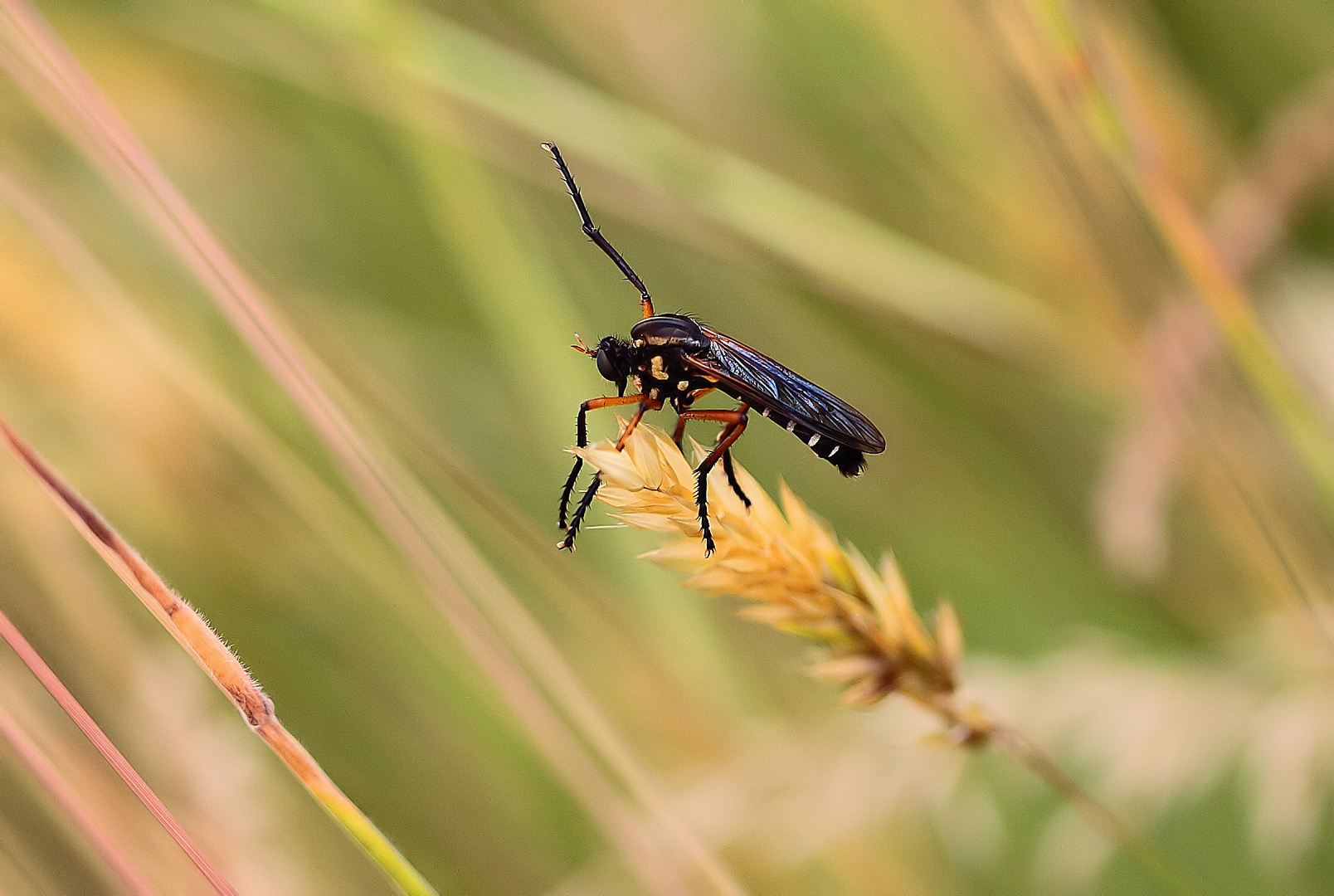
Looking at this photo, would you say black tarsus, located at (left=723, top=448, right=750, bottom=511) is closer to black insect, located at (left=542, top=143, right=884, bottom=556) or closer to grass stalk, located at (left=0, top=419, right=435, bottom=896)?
black insect, located at (left=542, top=143, right=884, bottom=556)

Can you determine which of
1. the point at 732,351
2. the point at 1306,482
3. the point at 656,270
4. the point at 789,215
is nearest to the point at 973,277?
the point at 789,215

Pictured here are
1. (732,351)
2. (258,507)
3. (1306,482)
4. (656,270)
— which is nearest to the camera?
(1306,482)

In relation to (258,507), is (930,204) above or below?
below

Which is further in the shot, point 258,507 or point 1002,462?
point 1002,462

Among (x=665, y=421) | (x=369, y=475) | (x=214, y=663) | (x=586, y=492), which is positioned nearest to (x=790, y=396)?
(x=586, y=492)

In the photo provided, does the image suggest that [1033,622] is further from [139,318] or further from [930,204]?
[139,318]

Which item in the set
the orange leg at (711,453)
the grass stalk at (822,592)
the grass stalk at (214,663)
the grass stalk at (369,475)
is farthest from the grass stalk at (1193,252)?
the grass stalk at (214,663)
